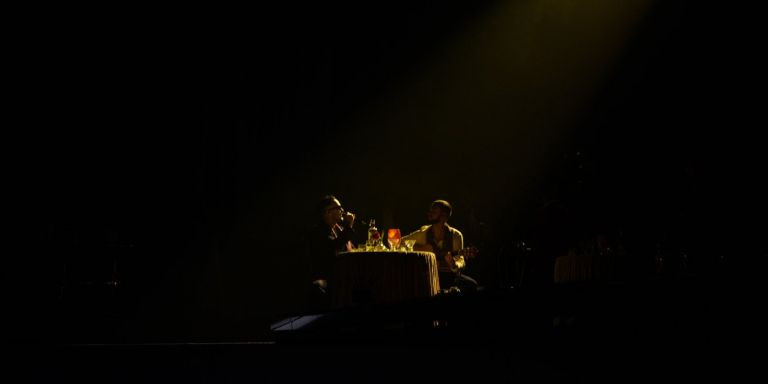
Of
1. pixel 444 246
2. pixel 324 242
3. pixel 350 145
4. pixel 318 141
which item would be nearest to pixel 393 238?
pixel 324 242

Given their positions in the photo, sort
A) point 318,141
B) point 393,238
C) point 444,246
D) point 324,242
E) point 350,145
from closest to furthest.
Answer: point 393,238, point 324,242, point 444,246, point 318,141, point 350,145

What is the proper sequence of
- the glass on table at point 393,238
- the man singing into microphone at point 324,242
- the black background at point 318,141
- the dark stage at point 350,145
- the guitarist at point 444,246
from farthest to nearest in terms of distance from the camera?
the black background at point 318,141 → the dark stage at point 350,145 → the guitarist at point 444,246 → the man singing into microphone at point 324,242 → the glass on table at point 393,238

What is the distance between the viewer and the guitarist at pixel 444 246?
6.20 meters

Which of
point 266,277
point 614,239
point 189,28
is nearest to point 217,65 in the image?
point 189,28

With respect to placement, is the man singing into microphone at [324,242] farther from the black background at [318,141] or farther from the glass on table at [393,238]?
the black background at [318,141]

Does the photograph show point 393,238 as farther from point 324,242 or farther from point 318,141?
point 318,141

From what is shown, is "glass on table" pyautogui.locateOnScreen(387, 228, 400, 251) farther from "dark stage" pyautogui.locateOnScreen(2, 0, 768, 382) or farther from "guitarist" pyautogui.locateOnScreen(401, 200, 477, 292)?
"dark stage" pyautogui.locateOnScreen(2, 0, 768, 382)

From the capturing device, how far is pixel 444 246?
6.35 metres

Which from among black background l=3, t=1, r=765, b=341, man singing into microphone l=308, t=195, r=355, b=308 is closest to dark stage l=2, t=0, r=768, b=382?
black background l=3, t=1, r=765, b=341

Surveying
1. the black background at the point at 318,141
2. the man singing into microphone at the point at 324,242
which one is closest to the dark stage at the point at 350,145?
the black background at the point at 318,141

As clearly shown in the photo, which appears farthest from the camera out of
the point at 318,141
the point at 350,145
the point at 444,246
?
the point at 350,145

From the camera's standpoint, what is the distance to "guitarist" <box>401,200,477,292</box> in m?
6.20

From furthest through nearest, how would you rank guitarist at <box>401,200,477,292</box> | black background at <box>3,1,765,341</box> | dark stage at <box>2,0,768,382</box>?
black background at <box>3,1,765,341</box>, dark stage at <box>2,0,768,382</box>, guitarist at <box>401,200,477,292</box>

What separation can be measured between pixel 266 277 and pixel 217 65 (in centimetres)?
234
